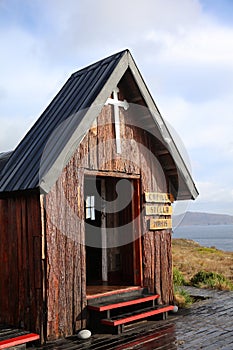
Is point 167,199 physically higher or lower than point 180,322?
higher

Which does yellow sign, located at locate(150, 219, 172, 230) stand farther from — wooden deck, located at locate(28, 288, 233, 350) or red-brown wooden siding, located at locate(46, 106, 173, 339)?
wooden deck, located at locate(28, 288, 233, 350)

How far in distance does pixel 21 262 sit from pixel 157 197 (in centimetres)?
289

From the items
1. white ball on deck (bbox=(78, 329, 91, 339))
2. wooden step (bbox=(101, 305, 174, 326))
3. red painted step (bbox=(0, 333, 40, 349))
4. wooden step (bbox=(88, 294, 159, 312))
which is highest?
wooden step (bbox=(88, 294, 159, 312))

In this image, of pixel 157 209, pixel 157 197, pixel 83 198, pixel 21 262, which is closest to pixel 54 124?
pixel 83 198

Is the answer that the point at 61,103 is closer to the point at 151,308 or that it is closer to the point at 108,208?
the point at 108,208

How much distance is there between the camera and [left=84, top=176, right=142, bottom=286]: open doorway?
8.05 meters

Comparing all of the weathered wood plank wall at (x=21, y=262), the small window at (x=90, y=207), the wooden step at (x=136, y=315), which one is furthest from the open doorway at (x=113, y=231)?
the weathered wood plank wall at (x=21, y=262)

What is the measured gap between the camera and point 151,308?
7.44 m

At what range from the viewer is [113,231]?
891 cm

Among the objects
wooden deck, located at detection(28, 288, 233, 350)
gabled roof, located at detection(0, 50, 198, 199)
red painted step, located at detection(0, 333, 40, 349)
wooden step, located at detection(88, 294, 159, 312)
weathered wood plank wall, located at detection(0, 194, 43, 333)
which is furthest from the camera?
wooden step, located at detection(88, 294, 159, 312)

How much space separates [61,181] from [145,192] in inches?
76.8

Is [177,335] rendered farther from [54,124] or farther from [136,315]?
[54,124]

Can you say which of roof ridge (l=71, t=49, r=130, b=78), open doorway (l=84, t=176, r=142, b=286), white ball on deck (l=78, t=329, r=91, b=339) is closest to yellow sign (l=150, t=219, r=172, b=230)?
open doorway (l=84, t=176, r=142, b=286)

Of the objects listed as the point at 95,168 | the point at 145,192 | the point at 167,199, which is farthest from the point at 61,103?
the point at 167,199
